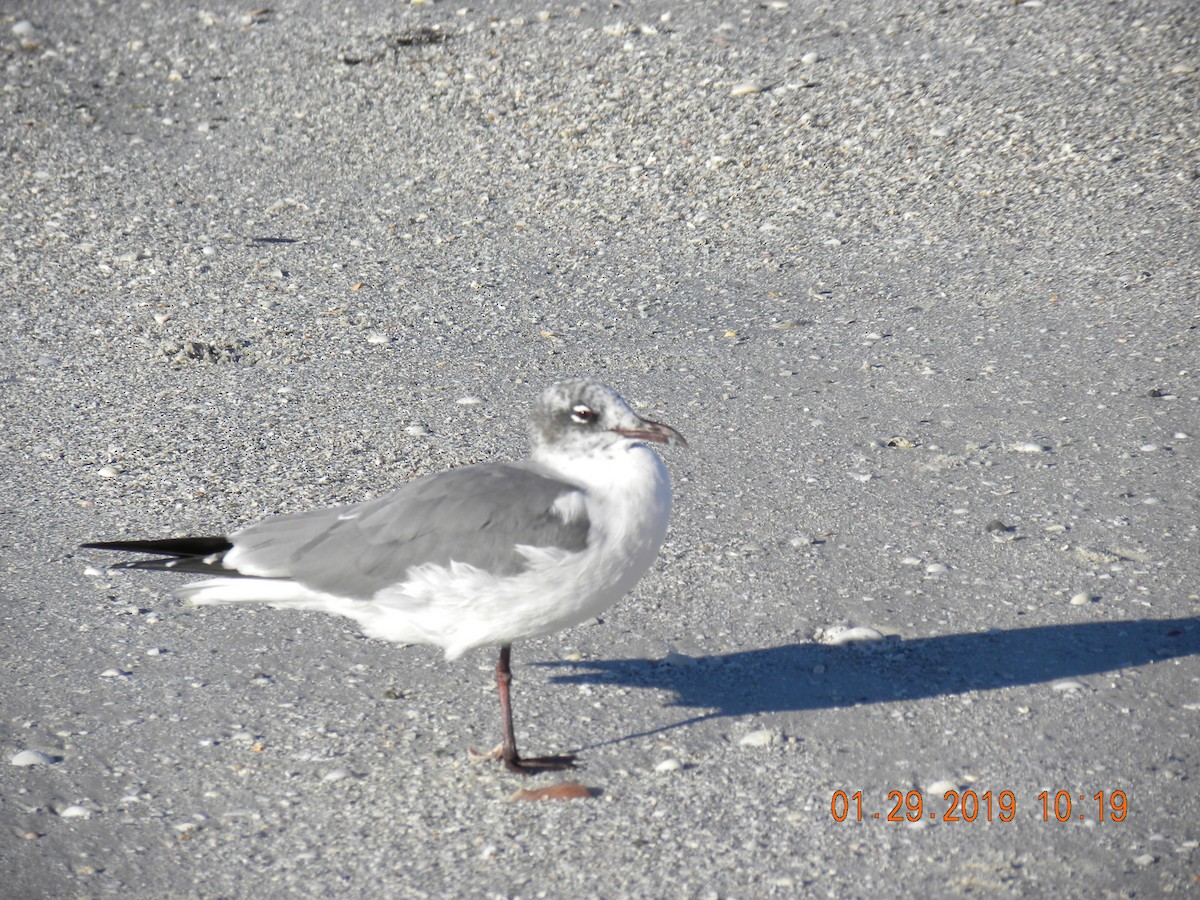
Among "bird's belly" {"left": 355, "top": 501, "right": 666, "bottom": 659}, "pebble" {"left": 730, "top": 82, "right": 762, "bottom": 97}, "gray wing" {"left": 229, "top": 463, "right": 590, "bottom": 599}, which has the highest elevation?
"pebble" {"left": 730, "top": 82, "right": 762, "bottom": 97}

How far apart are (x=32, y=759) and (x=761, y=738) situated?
86.9 inches

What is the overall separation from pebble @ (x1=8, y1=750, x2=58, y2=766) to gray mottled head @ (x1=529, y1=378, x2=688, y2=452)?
1821 millimetres

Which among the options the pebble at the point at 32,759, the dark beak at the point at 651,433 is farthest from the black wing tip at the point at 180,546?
the dark beak at the point at 651,433

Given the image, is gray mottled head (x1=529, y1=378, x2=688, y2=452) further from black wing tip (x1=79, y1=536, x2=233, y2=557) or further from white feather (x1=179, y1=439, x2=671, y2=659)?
black wing tip (x1=79, y1=536, x2=233, y2=557)

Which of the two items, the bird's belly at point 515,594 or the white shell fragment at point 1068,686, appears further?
the white shell fragment at point 1068,686

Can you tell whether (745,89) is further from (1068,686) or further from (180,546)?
(180,546)

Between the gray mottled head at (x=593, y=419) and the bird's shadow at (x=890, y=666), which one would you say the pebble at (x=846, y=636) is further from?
the gray mottled head at (x=593, y=419)

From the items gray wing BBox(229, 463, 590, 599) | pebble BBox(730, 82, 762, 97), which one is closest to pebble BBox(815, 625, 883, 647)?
gray wing BBox(229, 463, 590, 599)

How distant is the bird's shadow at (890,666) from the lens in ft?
13.6

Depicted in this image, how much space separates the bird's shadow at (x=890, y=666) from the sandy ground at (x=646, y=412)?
0.06 feet

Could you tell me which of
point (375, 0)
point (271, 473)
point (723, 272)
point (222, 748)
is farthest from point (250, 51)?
point (222, 748)

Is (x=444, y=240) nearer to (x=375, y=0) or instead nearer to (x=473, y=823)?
(x=375, y=0)

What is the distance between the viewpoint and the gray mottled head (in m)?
3.94

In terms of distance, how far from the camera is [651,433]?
3.92m
